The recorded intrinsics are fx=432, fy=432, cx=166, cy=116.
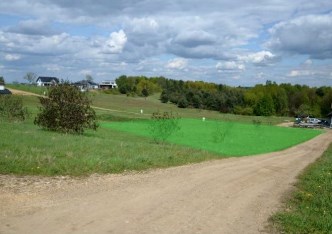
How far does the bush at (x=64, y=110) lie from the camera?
2984 centimetres

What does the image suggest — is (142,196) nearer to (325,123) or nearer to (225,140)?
(225,140)

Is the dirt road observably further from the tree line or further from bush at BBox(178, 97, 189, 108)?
bush at BBox(178, 97, 189, 108)

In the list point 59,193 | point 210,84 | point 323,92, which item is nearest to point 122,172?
point 59,193

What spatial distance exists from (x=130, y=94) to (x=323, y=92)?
2674 inches

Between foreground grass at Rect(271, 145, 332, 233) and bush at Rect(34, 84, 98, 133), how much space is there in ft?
60.4

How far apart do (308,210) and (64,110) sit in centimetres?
2219

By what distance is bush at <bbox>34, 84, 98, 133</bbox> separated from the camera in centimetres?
2984

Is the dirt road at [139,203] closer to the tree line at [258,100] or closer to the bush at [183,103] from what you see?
the tree line at [258,100]

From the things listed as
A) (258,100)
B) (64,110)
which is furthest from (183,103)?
(64,110)

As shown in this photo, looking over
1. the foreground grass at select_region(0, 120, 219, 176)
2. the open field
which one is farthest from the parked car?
the open field

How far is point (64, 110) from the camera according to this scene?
29.8 m

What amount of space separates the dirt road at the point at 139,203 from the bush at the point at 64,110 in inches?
645

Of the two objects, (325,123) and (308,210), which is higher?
(308,210)

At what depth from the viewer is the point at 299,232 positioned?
856 centimetres
